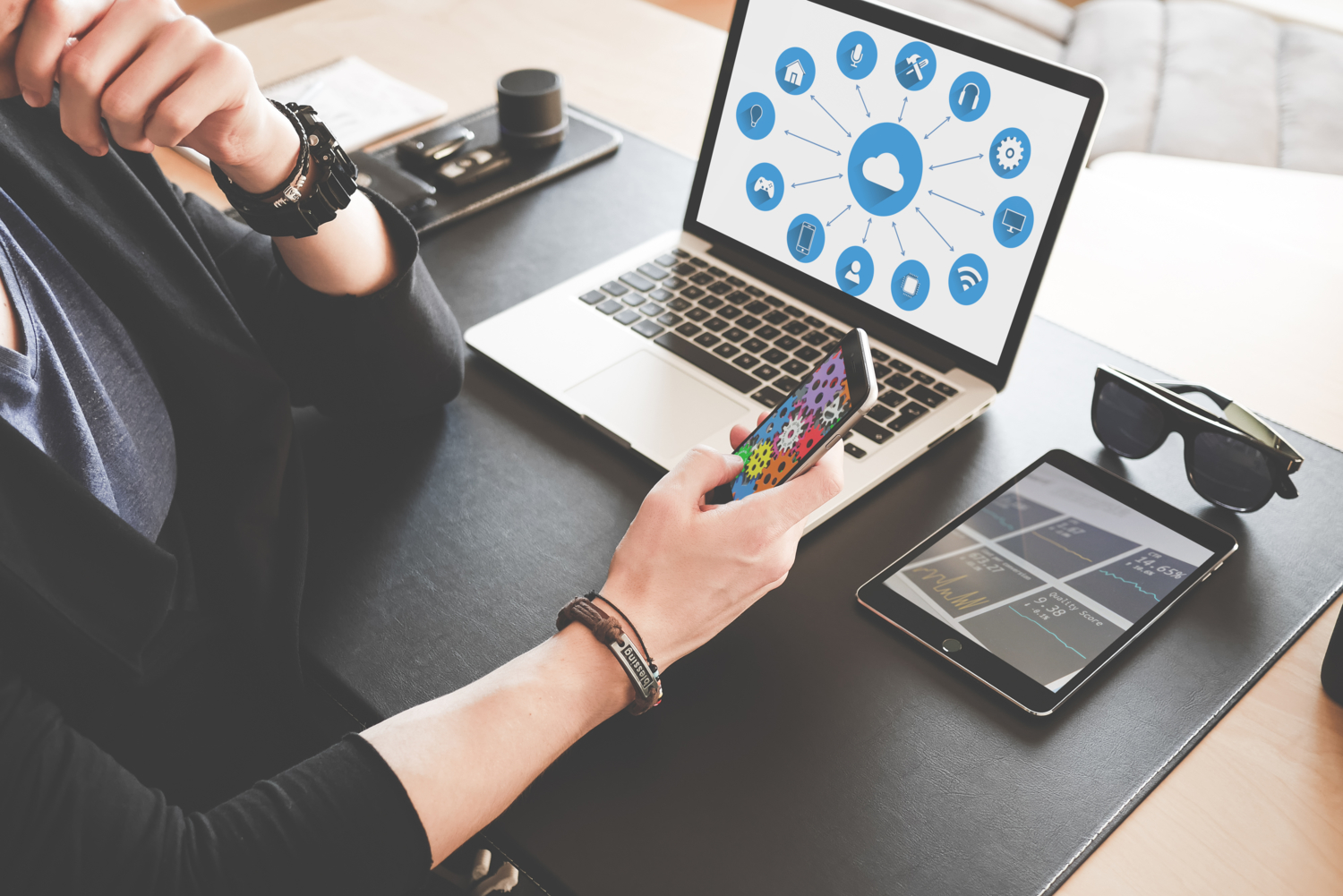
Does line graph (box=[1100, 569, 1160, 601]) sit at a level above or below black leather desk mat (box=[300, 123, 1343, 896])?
above

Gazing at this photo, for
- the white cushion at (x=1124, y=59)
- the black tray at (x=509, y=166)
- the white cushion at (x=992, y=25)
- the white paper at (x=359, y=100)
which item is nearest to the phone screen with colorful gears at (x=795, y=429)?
the black tray at (x=509, y=166)

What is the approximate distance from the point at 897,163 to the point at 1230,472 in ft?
1.28

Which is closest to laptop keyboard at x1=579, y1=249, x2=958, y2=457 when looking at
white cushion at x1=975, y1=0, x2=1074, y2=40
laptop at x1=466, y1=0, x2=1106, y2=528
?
laptop at x1=466, y1=0, x2=1106, y2=528

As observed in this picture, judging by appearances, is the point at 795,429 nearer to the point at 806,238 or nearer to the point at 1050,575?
the point at 1050,575

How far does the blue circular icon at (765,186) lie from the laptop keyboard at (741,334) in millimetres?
82

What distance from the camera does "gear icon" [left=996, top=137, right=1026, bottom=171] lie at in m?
0.81

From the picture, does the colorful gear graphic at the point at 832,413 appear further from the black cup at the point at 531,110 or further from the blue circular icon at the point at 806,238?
the black cup at the point at 531,110

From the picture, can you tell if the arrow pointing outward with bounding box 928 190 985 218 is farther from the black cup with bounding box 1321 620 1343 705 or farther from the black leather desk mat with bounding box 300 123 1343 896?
the black cup with bounding box 1321 620 1343 705

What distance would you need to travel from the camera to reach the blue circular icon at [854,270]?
93 cm

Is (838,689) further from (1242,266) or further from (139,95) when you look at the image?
(1242,266)

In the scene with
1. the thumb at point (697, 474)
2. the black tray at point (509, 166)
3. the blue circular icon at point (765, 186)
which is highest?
the blue circular icon at point (765, 186)

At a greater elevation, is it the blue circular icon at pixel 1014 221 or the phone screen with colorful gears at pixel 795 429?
the blue circular icon at pixel 1014 221

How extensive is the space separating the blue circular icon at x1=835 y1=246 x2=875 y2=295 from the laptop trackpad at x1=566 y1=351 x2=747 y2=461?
0.59 feet

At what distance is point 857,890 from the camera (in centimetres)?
56
